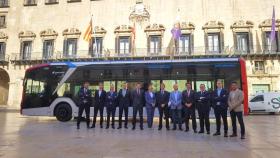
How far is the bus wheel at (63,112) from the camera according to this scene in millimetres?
14914

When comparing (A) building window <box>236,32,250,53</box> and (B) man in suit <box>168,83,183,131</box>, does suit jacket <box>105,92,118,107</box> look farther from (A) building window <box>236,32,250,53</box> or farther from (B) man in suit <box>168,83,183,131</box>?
(A) building window <box>236,32,250,53</box>

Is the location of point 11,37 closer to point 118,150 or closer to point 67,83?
point 67,83

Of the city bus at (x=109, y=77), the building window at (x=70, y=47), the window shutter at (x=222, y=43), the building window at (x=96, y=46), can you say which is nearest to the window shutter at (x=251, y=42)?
the window shutter at (x=222, y=43)

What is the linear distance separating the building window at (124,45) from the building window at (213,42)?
8.67m

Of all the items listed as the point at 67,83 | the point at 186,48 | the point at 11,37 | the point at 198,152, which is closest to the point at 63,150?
the point at 198,152

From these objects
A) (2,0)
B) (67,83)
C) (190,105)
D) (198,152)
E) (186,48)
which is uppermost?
(2,0)

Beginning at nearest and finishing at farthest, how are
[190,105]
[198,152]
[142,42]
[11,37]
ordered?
1. [198,152]
2. [190,105]
3. [142,42]
4. [11,37]

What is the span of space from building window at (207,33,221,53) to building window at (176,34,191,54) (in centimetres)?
208

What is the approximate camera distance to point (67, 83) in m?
15.1

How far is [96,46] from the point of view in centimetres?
3234

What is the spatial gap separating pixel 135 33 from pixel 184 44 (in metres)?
5.54

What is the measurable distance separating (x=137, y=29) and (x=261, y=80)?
45.8ft

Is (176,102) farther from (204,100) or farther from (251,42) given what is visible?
(251,42)

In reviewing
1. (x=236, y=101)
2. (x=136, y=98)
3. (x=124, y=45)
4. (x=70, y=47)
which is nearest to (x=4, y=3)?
(x=70, y=47)
